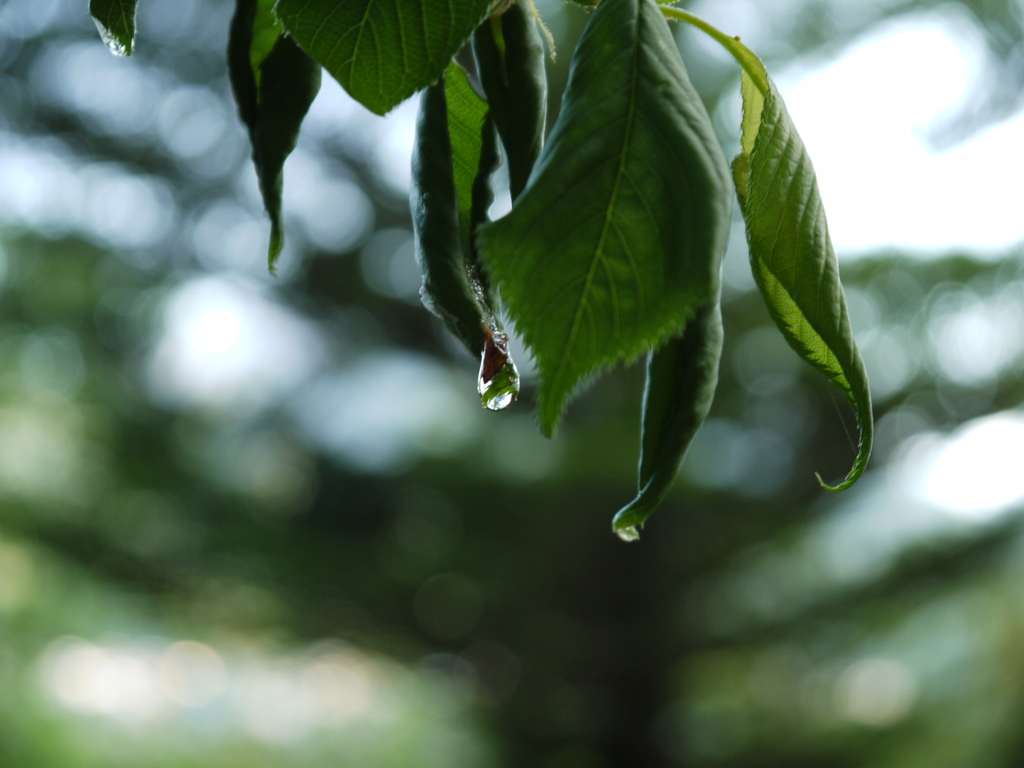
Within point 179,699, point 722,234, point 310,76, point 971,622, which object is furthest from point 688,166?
point 179,699

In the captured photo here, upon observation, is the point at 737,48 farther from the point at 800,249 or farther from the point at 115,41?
the point at 115,41

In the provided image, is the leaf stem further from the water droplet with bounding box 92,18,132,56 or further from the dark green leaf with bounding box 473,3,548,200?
the water droplet with bounding box 92,18,132,56

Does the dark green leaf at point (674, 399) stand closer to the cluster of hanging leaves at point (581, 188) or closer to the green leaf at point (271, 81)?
the cluster of hanging leaves at point (581, 188)

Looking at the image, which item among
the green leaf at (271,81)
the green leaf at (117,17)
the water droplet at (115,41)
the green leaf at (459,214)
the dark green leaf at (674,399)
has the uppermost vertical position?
the green leaf at (117,17)

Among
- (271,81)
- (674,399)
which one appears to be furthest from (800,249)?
(271,81)

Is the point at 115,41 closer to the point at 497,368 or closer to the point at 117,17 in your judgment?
the point at 117,17

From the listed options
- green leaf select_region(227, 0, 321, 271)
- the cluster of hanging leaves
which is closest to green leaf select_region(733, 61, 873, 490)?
the cluster of hanging leaves

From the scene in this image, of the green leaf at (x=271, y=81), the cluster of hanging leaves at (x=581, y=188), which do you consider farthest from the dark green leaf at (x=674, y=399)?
the green leaf at (x=271, y=81)
